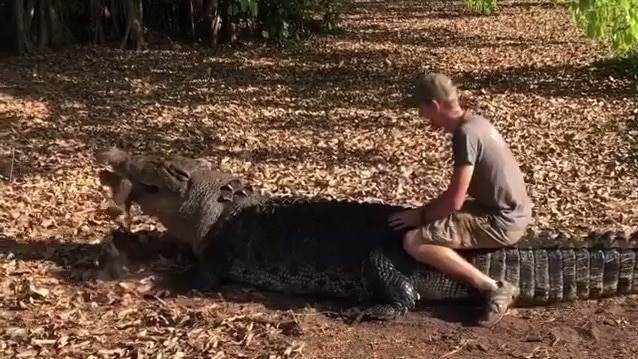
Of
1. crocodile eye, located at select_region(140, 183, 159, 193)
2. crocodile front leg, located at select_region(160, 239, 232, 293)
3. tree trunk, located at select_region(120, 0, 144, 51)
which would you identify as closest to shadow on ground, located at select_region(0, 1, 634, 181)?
tree trunk, located at select_region(120, 0, 144, 51)

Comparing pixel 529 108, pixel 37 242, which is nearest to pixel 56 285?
pixel 37 242

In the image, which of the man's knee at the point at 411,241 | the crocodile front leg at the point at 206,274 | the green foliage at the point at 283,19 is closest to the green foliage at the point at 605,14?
the man's knee at the point at 411,241

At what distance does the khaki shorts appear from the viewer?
4.72 m

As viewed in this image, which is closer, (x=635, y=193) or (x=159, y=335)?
(x=159, y=335)

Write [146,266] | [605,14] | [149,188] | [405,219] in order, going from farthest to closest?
[605,14] → [149,188] → [146,266] → [405,219]

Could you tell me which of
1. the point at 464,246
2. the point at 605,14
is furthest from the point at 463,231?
the point at 605,14

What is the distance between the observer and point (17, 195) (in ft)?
23.6

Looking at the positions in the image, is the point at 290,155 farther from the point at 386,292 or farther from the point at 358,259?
the point at 386,292

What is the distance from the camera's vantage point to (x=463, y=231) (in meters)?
4.74

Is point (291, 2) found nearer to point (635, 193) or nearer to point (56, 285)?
point (635, 193)

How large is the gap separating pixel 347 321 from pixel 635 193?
3.65m

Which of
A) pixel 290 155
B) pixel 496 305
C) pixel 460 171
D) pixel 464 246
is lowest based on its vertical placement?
pixel 290 155

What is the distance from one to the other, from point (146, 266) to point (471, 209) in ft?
6.89

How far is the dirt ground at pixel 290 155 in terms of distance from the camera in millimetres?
4641
